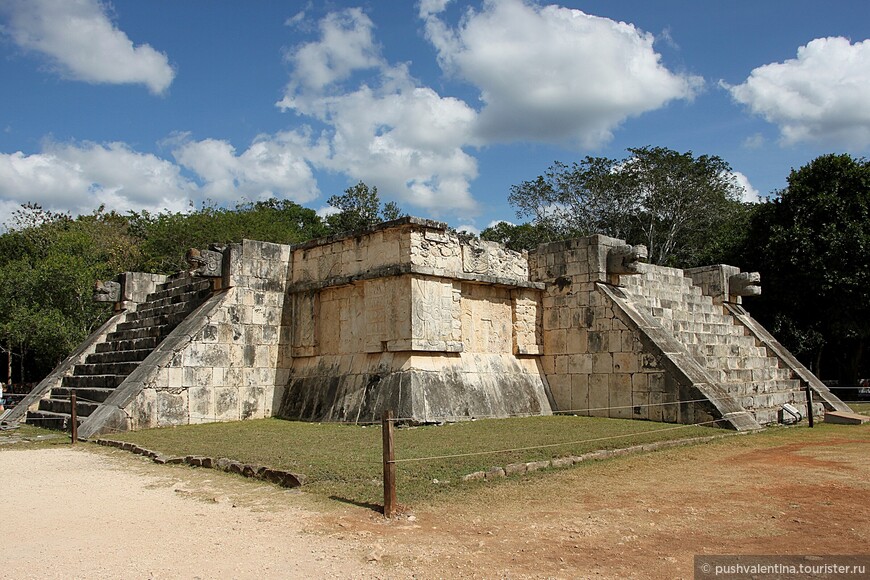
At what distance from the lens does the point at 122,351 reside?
47.2 ft

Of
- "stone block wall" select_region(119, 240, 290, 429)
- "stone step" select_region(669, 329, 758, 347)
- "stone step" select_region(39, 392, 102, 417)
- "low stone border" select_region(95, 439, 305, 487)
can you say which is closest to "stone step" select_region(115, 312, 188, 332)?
"stone block wall" select_region(119, 240, 290, 429)

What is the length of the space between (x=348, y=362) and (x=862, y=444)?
8371 mm

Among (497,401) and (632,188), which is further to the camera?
(632,188)

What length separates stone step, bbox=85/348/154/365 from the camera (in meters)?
13.6

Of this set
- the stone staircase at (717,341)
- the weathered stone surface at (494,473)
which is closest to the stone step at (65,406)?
the weathered stone surface at (494,473)

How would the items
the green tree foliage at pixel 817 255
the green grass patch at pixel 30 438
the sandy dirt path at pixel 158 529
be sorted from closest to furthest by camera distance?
the sandy dirt path at pixel 158 529 → the green grass patch at pixel 30 438 → the green tree foliage at pixel 817 255

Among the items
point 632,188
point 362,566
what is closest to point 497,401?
point 362,566

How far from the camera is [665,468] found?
303 inches

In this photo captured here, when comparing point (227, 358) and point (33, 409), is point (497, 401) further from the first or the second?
point (33, 409)

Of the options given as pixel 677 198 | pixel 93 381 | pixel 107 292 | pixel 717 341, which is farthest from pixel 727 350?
pixel 677 198

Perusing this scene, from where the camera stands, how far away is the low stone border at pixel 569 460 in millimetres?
7039

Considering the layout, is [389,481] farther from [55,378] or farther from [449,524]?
[55,378]

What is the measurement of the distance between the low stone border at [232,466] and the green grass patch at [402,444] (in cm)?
18

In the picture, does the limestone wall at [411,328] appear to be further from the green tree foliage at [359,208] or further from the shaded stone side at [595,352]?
the green tree foliage at [359,208]
